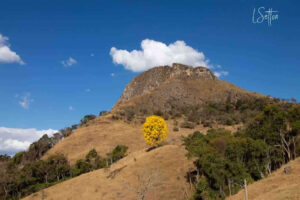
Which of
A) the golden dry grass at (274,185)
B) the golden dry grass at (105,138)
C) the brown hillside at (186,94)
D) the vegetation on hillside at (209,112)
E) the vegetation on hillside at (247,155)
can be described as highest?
the brown hillside at (186,94)

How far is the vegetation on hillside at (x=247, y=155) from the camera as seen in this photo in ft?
119

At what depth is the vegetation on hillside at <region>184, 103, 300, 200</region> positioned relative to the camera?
1423 inches

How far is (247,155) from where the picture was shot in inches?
1631

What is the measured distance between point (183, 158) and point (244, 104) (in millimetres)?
76875

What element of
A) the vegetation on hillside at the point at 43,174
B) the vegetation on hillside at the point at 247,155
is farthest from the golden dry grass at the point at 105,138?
the vegetation on hillside at the point at 247,155

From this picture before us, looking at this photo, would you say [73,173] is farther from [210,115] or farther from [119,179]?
[210,115]

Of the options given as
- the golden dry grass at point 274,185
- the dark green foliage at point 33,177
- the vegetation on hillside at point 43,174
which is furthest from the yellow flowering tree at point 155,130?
the golden dry grass at point 274,185

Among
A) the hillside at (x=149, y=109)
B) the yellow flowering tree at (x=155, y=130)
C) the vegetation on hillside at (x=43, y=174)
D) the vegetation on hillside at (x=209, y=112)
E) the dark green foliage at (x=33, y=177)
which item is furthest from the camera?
the vegetation on hillside at (x=209, y=112)

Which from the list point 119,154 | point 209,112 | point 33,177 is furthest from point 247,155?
point 209,112

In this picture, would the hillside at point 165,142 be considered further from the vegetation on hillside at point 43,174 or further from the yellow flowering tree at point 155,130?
the vegetation on hillside at point 43,174

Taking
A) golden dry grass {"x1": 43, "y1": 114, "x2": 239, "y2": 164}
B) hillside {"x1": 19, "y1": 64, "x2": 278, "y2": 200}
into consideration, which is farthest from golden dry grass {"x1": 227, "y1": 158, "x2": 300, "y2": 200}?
golden dry grass {"x1": 43, "y1": 114, "x2": 239, "y2": 164}

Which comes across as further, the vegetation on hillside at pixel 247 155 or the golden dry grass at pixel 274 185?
the vegetation on hillside at pixel 247 155

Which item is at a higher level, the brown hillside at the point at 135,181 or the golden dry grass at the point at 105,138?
the golden dry grass at the point at 105,138

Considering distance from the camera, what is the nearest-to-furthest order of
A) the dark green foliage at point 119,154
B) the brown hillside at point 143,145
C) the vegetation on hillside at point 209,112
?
1. the brown hillside at point 143,145
2. the dark green foliage at point 119,154
3. the vegetation on hillside at point 209,112
